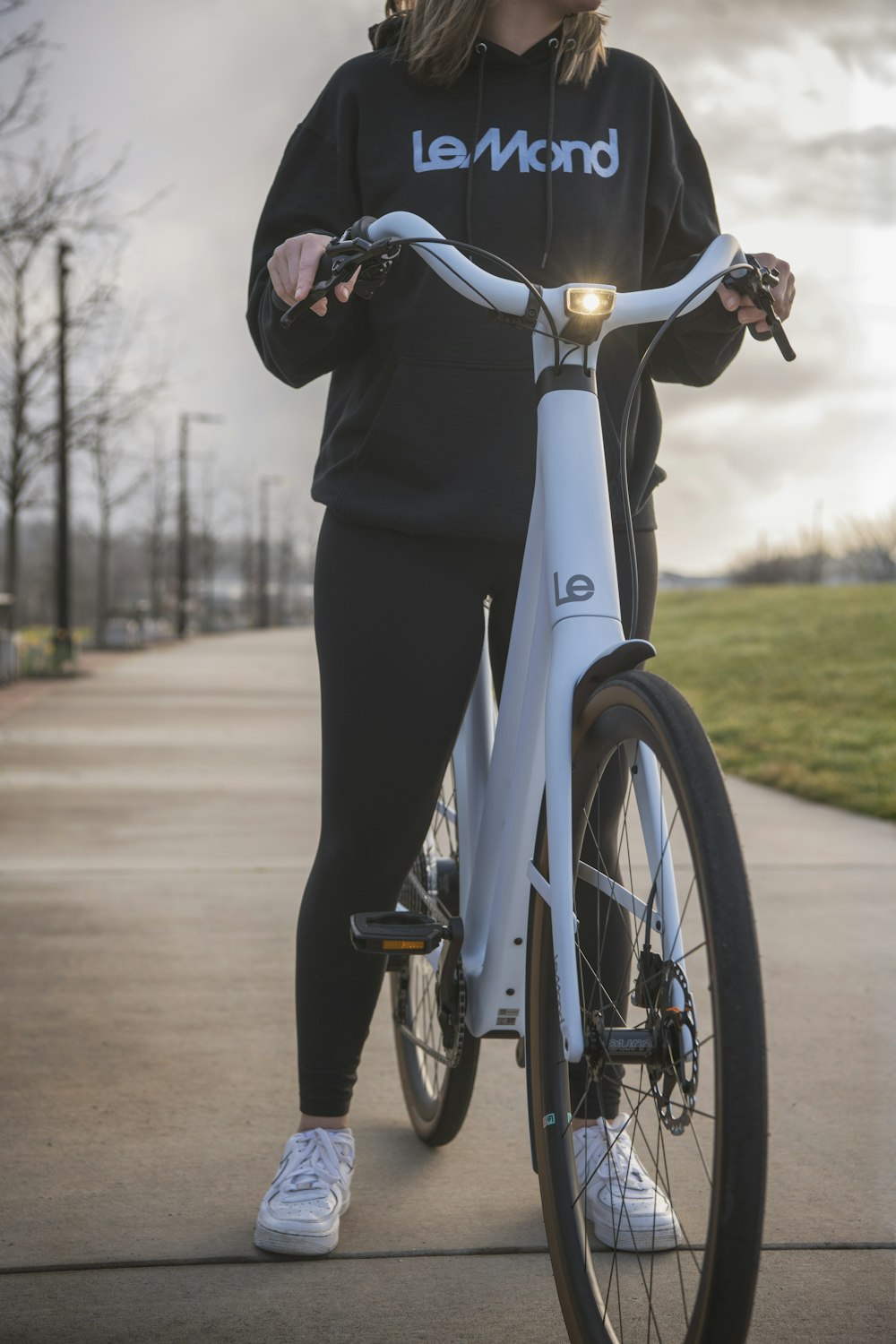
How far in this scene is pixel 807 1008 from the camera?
343cm

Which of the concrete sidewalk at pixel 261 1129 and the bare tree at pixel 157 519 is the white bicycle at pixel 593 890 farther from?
the bare tree at pixel 157 519

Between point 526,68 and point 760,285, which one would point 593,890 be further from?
point 526,68

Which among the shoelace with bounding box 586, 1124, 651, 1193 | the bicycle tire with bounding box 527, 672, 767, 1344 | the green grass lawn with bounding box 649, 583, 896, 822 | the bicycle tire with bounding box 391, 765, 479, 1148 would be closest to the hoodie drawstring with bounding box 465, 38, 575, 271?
the bicycle tire with bounding box 527, 672, 767, 1344

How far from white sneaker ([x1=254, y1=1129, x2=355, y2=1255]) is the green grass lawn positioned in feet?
15.0

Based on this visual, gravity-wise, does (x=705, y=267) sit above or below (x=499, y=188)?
below

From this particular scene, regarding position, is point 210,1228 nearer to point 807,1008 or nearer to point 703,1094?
point 703,1094

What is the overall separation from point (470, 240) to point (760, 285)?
0.46 m

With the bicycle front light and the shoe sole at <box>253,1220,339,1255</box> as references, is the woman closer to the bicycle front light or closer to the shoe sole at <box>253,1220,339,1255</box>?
the shoe sole at <box>253,1220,339,1255</box>

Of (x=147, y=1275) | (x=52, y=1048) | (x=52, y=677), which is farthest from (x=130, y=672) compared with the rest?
(x=147, y=1275)

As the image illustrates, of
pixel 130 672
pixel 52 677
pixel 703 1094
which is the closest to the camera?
pixel 703 1094

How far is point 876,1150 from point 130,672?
15375 millimetres

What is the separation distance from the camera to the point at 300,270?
1.88 meters

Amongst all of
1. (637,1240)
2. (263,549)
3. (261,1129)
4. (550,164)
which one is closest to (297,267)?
(550,164)

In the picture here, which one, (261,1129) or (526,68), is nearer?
(526,68)
